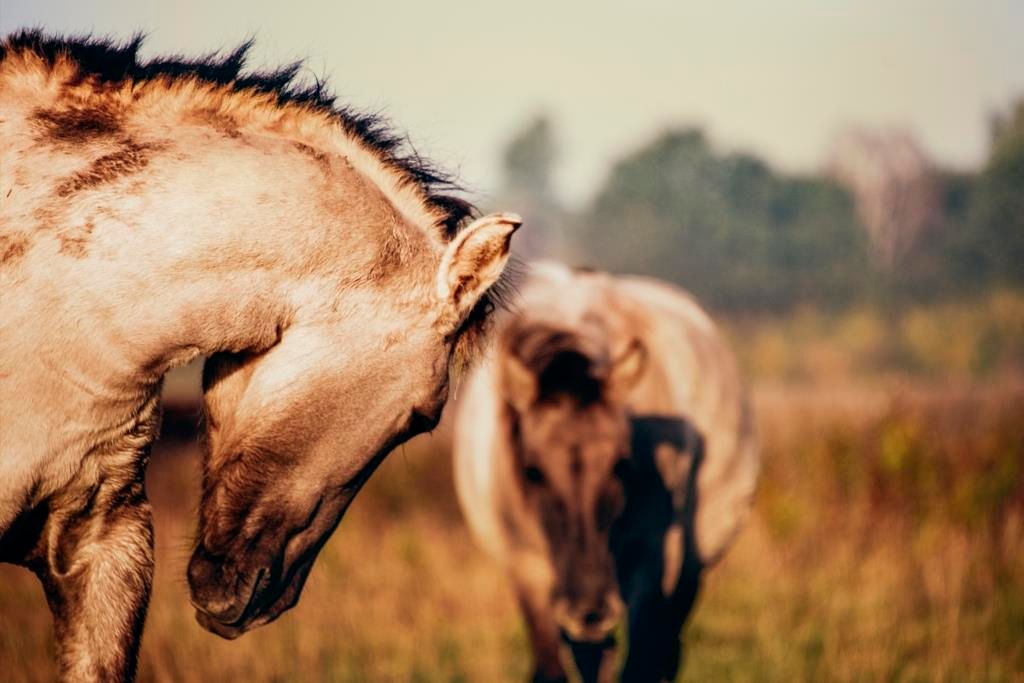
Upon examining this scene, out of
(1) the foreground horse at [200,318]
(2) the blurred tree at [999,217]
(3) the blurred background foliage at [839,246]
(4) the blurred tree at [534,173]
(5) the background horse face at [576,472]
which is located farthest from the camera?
(4) the blurred tree at [534,173]

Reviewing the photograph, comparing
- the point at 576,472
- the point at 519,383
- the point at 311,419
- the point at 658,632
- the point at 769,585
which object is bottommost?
the point at 769,585

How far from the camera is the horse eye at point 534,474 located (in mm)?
4469

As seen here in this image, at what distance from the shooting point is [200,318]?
6.44ft

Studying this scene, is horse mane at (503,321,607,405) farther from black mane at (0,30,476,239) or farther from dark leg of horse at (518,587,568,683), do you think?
black mane at (0,30,476,239)

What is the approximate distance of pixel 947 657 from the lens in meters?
5.55

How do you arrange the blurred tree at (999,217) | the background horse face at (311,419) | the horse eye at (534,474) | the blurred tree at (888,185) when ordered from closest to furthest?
the background horse face at (311,419)
the horse eye at (534,474)
the blurred tree at (999,217)
the blurred tree at (888,185)

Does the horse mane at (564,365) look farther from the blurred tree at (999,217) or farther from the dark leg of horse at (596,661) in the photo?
the blurred tree at (999,217)

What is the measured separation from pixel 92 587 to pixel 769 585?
19.6 ft

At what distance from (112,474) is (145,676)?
11.8 ft

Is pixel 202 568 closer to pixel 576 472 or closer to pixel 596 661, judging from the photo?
pixel 576 472

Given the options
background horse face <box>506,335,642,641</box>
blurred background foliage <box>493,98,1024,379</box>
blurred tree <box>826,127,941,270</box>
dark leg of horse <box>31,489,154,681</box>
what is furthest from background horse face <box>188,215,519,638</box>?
blurred tree <box>826,127,941,270</box>

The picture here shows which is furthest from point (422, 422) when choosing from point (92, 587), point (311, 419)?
point (92, 587)

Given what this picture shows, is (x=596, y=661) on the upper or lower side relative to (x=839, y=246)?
lower

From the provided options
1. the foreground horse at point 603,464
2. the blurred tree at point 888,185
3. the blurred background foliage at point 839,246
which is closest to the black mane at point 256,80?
the foreground horse at point 603,464
